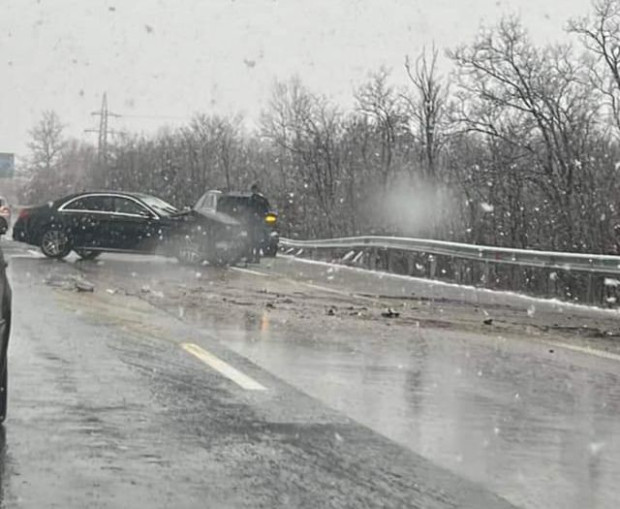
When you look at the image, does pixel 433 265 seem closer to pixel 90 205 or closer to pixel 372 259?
pixel 372 259

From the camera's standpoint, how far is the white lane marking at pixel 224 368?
346 inches

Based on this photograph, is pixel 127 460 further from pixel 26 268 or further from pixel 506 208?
pixel 506 208

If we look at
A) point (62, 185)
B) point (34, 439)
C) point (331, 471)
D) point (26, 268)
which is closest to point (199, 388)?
point (34, 439)

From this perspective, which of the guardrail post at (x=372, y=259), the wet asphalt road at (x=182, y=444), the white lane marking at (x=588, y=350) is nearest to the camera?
the wet asphalt road at (x=182, y=444)

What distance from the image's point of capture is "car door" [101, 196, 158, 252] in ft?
84.0

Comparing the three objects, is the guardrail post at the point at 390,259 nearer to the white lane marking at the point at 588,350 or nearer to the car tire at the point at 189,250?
the car tire at the point at 189,250

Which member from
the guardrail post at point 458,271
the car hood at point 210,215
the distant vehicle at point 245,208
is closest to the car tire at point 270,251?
the distant vehicle at point 245,208

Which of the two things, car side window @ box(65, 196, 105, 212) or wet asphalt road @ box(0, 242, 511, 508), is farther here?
car side window @ box(65, 196, 105, 212)

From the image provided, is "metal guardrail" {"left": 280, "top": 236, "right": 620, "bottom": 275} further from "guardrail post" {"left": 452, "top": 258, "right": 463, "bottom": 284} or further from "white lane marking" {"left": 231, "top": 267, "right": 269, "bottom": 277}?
"white lane marking" {"left": 231, "top": 267, "right": 269, "bottom": 277}

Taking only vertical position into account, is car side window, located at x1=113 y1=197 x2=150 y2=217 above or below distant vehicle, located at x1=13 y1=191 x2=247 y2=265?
above

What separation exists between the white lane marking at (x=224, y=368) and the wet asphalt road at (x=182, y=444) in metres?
0.07

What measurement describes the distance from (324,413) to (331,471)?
1.77 meters

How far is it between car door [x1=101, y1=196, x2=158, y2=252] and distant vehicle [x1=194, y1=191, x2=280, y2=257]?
2580 millimetres

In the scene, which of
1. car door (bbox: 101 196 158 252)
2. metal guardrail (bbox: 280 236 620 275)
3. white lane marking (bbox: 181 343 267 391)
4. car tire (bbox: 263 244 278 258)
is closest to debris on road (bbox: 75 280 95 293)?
white lane marking (bbox: 181 343 267 391)
